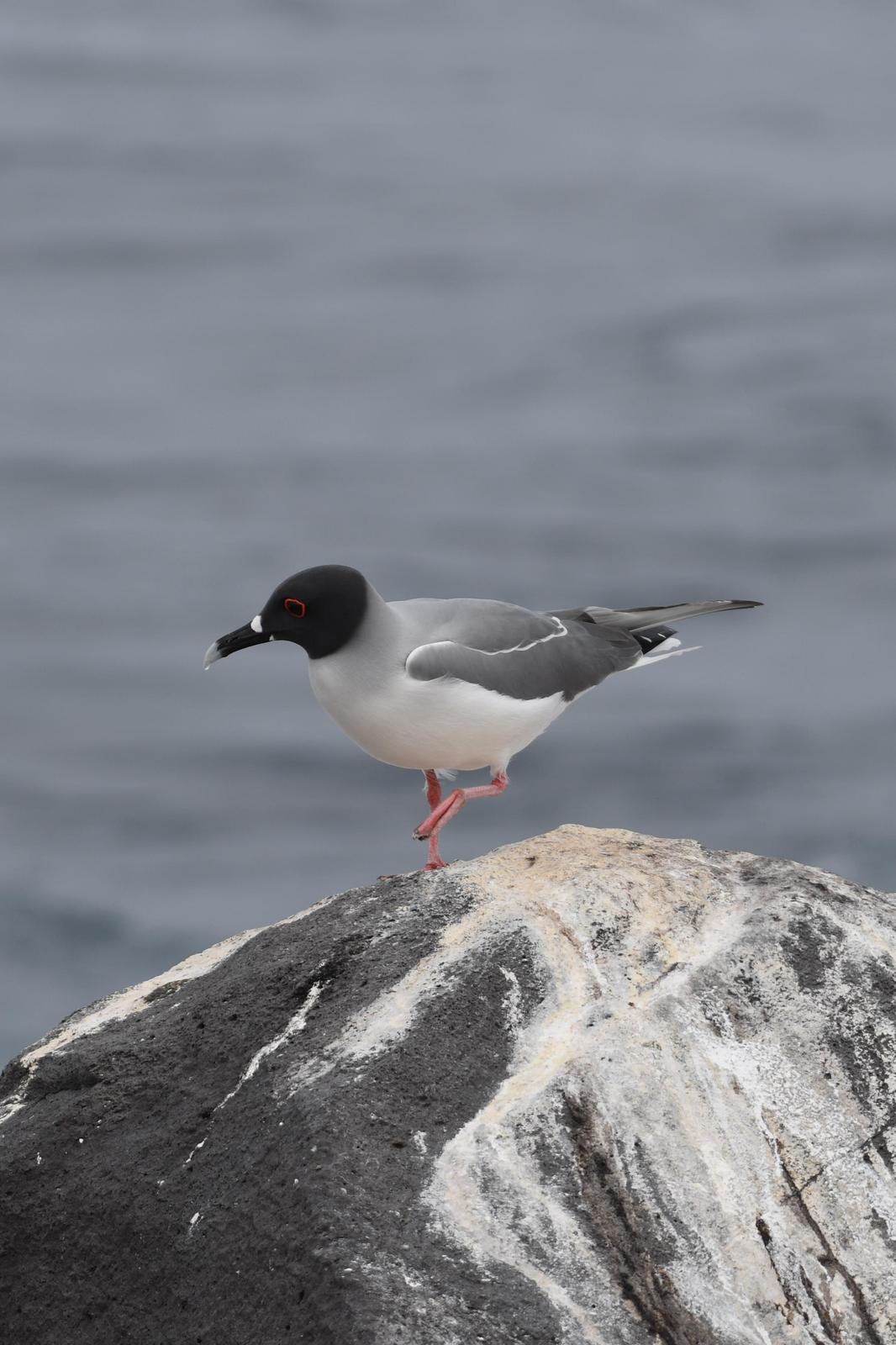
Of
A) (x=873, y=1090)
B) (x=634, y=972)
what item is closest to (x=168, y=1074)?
(x=634, y=972)

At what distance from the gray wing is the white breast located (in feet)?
0.24

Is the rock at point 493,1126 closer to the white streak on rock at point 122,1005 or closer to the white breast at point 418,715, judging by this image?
the white streak on rock at point 122,1005

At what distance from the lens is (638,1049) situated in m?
6.23

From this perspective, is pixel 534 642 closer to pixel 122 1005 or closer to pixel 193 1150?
pixel 122 1005

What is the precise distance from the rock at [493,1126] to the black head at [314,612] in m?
1.28

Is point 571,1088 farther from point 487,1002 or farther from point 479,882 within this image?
point 479,882

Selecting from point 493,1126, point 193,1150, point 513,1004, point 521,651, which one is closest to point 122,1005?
point 193,1150

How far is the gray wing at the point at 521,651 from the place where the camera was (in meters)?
8.27

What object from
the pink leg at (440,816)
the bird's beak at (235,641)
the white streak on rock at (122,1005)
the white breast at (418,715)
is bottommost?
the white streak on rock at (122,1005)

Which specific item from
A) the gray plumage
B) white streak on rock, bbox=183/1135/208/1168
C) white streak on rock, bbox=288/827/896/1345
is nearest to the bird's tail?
the gray plumage

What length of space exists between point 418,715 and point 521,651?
84cm

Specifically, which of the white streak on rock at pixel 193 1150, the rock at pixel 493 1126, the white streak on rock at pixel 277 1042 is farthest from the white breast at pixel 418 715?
the white streak on rock at pixel 193 1150

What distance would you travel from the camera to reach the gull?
8055mm

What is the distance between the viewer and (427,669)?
26.7 feet
